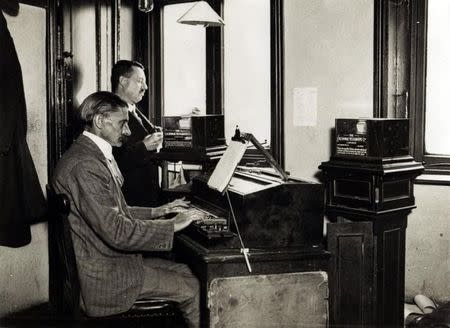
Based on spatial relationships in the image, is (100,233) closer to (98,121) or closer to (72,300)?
(72,300)

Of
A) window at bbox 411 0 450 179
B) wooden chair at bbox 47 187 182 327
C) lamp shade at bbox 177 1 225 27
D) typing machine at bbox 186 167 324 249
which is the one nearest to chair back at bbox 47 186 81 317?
wooden chair at bbox 47 187 182 327

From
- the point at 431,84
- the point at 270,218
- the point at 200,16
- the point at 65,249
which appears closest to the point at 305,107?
the point at 431,84

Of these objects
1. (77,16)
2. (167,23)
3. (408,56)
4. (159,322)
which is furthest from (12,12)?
(408,56)

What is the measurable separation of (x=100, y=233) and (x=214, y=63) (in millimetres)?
2731

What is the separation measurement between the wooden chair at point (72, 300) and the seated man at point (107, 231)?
40mm

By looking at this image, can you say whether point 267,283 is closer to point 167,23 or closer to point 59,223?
point 59,223

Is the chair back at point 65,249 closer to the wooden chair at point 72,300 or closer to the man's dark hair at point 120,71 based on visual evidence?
the wooden chair at point 72,300

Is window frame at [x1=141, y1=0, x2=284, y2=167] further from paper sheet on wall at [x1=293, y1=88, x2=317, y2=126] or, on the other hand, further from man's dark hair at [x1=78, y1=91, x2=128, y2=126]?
man's dark hair at [x1=78, y1=91, x2=128, y2=126]

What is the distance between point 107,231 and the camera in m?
2.58

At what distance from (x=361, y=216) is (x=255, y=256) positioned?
0.96 metres

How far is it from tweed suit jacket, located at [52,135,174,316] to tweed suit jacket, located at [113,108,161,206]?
4.28 ft

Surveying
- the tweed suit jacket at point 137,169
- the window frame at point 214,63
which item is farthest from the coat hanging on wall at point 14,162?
the window frame at point 214,63

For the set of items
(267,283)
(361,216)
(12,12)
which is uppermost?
(12,12)

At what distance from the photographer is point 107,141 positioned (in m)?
2.83
